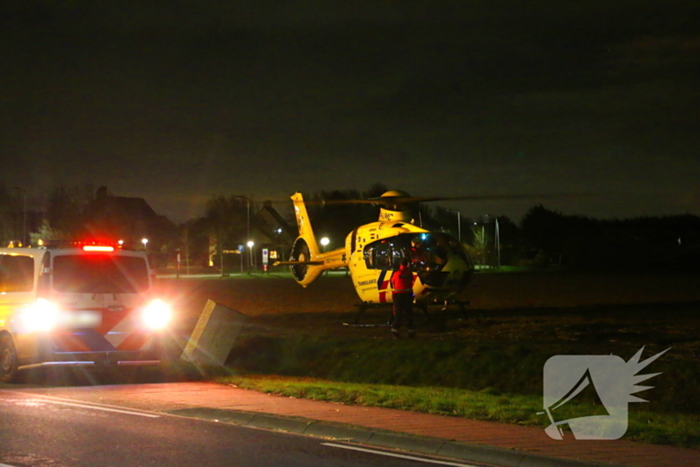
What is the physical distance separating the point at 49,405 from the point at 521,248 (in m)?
112

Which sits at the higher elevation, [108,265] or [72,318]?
[108,265]

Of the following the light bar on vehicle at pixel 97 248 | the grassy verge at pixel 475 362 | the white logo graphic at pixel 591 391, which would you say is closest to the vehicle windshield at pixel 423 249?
the grassy verge at pixel 475 362

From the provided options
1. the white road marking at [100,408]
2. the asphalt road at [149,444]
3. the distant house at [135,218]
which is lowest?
the asphalt road at [149,444]

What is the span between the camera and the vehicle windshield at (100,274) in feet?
42.3

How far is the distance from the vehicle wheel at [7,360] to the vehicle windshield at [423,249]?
10.7m

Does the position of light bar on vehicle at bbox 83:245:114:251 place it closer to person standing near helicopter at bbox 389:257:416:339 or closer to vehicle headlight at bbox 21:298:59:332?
vehicle headlight at bbox 21:298:59:332

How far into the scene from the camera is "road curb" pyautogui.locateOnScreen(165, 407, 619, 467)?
308 inches

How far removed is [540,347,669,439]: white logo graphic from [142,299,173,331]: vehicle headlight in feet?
20.9

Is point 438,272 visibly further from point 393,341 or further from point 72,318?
point 72,318

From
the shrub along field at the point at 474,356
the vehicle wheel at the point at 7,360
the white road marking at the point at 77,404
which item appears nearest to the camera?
the white road marking at the point at 77,404

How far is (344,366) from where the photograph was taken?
52.0ft

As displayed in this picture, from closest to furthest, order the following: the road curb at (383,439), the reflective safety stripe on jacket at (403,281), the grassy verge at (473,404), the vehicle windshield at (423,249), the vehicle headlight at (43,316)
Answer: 1. the road curb at (383,439)
2. the grassy verge at (473,404)
3. the vehicle headlight at (43,316)
4. the reflective safety stripe on jacket at (403,281)
5. the vehicle windshield at (423,249)

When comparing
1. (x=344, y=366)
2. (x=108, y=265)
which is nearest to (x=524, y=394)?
(x=344, y=366)

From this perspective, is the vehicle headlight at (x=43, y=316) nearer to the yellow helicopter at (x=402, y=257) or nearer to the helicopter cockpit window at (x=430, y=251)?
the yellow helicopter at (x=402, y=257)
